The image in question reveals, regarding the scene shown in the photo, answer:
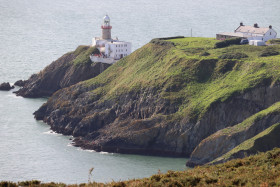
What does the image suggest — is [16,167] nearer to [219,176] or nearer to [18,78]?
[219,176]

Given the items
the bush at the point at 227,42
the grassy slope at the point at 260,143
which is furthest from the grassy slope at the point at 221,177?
the bush at the point at 227,42

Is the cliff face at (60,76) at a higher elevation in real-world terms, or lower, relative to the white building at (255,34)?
lower

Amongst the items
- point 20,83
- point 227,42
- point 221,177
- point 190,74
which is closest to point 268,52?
point 227,42

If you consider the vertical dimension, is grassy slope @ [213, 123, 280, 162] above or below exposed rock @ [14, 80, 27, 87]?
below

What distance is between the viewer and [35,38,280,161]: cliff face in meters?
85.5

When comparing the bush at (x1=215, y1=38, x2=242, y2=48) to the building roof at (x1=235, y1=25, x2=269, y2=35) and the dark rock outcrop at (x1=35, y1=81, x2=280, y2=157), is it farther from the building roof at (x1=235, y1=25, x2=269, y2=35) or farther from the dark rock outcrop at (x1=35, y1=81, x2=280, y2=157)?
the dark rock outcrop at (x1=35, y1=81, x2=280, y2=157)

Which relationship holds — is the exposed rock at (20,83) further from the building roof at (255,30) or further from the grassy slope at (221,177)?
the grassy slope at (221,177)

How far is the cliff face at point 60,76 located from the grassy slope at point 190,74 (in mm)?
8687

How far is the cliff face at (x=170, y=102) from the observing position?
85500 mm

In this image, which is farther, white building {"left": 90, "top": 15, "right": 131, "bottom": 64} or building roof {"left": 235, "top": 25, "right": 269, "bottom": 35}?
white building {"left": 90, "top": 15, "right": 131, "bottom": 64}

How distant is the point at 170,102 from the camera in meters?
92.2

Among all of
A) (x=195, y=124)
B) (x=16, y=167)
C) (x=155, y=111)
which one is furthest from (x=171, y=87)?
(x=16, y=167)

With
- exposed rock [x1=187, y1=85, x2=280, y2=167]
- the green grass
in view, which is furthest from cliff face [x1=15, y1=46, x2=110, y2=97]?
exposed rock [x1=187, y1=85, x2=280, y2=167]

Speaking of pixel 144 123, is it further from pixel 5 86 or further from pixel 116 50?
pixel 5 86
